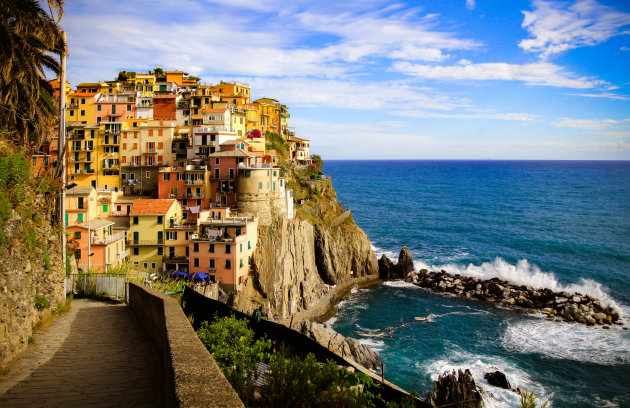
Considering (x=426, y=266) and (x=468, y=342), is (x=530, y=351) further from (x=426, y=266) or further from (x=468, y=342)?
(x=426, y=266)

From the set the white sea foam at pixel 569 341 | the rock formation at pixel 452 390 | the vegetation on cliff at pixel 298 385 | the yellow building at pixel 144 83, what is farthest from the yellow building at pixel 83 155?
the vegetation on cliff at pixel 298 385

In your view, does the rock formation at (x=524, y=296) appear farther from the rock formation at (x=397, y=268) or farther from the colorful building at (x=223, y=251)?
the colorful building at (x=223, y=251)

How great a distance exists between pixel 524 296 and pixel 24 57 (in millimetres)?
52805

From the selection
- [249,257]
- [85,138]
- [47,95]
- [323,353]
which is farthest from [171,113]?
[323,353]

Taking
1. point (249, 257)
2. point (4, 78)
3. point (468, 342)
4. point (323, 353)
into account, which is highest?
point (4, 78)

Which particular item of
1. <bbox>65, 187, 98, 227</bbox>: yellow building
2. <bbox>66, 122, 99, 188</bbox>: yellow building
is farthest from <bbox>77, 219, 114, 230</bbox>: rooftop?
<bbox>66, 122, 99, 188</bbox>: yellow building

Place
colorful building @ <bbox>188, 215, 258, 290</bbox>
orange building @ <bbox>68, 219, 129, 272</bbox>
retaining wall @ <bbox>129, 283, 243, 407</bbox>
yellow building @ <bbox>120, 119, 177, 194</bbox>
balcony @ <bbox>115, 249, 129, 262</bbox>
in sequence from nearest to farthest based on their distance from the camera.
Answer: retaining wall @ <bbox>129, 283, 243, 407</bbox> → orange building @ <bbox>68, 219, 129, 272</bbox> → balcony @ <bbox>115, 249, 129, 262</bbox> → colorful building @ <bbox>188, 215, 258, 290</bbox> → yellow building @ <bbox>120, 119, 177, 194</bbox>

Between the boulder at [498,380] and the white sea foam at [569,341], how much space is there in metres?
7.53

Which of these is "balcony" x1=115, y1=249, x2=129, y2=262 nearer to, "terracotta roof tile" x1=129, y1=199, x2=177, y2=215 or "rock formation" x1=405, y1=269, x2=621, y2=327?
"terracotta roof tile" x1=129, y1=199, x2=177, y2=215

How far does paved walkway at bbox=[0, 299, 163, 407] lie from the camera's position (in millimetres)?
8742

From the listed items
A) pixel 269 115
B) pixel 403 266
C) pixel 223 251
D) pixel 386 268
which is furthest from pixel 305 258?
pixel 269 115

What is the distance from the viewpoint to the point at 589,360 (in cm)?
3647

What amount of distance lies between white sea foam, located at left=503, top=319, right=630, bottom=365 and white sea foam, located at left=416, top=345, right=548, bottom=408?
158 inches

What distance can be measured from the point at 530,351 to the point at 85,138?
5824 cm
